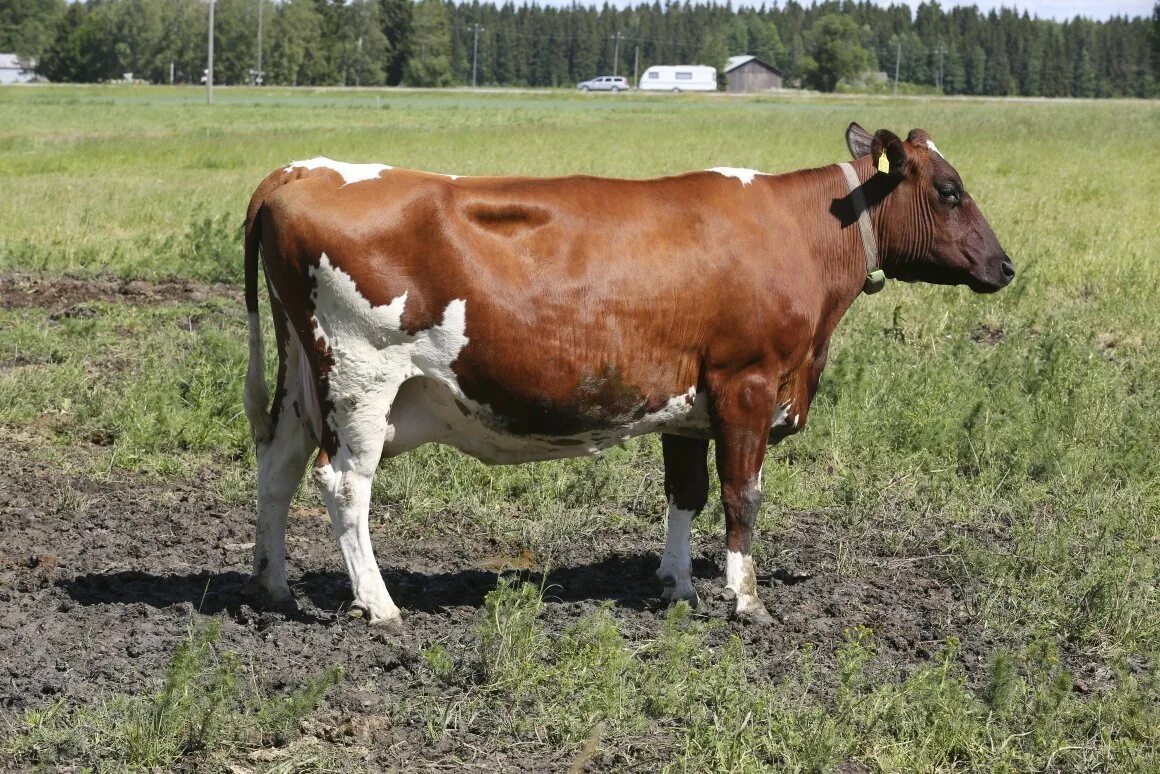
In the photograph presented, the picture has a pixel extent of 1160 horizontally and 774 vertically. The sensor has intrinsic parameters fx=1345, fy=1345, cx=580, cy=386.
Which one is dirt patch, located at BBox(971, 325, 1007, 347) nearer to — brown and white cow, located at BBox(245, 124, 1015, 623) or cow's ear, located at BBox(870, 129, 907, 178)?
brown and white cow, located at BBox(245, 124, 1015, 623)

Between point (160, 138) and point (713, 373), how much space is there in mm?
31698

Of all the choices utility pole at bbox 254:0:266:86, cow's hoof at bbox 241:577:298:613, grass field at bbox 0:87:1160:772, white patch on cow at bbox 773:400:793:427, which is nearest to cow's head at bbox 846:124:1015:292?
white patch on cow at bbox 773:400:793:427

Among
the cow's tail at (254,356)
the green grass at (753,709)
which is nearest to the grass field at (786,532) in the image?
the green grass at (753,709)

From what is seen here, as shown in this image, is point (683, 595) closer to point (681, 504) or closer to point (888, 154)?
point (681, 504)

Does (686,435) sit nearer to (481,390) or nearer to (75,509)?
(481,390)

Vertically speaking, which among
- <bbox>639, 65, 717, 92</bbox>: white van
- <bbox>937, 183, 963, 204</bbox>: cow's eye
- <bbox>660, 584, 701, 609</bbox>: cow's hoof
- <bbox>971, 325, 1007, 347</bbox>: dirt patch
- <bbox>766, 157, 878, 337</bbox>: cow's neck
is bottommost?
<bbox>660, 584, 701, 609</bbox>: cow's hoof

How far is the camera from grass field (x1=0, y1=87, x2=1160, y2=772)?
483 centimetres

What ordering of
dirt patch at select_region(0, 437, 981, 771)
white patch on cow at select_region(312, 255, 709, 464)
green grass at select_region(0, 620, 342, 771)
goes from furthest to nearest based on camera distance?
1. white patch on cow at select_region(312, 255, 709, 464)
2. dirt patch at select_region(0, 437, 981, 771)
3. green grass at select_region(0, 620, 342, 771)

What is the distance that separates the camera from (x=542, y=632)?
5613 mm

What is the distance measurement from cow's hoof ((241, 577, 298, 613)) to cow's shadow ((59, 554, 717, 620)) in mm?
72

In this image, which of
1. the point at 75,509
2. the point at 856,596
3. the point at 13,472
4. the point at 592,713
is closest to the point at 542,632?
the point at 592,713

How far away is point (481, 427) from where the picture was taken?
590cm

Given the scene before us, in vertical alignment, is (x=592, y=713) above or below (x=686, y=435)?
below

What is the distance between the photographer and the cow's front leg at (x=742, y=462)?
6.09m
